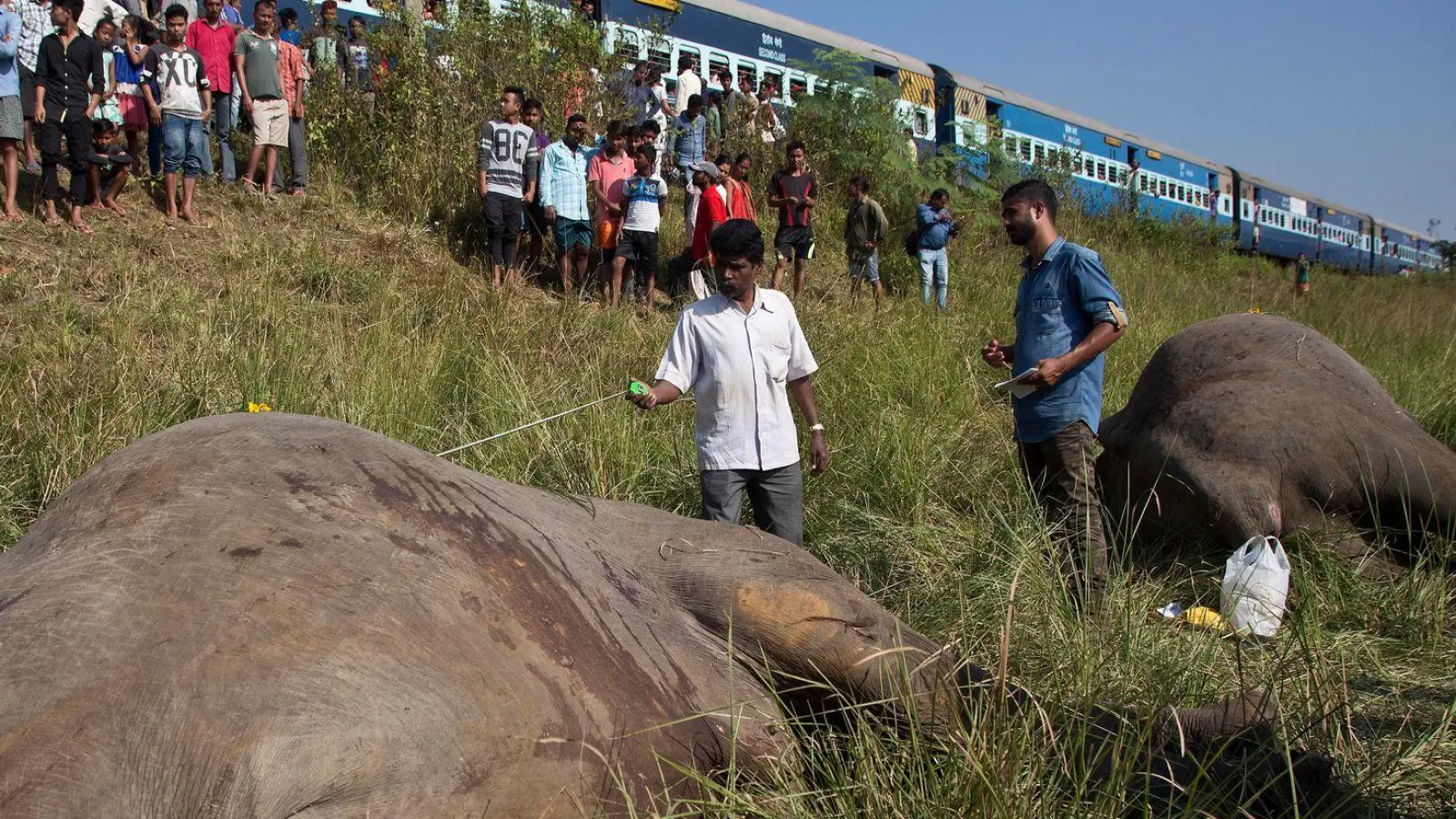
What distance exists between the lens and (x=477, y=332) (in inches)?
293

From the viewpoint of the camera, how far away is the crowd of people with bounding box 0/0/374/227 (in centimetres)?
820

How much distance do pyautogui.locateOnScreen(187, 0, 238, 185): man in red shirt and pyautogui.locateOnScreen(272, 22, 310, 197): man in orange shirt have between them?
438 millimetres

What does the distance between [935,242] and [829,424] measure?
5955mm

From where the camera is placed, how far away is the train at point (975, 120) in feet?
52.7

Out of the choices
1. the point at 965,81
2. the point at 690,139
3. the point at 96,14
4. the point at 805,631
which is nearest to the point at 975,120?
the point at 965,81

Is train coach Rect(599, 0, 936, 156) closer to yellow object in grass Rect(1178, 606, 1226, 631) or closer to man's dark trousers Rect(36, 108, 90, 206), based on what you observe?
man's dark trousers Rect(36, 108, 90, 206)

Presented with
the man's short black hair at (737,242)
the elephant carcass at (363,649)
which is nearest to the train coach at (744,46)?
the man's short black hair at (737,242)

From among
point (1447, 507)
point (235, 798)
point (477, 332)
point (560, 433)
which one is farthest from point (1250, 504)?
point (477, 332)

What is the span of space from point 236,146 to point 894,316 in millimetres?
7303

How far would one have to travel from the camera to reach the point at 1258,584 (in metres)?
4.39

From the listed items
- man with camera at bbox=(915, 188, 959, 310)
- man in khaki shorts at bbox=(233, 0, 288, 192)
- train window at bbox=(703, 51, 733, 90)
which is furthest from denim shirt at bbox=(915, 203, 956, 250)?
man in khaki shorts at bbox=(233, 0, 288, 192)

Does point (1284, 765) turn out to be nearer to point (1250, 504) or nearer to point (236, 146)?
point (1250, 504)

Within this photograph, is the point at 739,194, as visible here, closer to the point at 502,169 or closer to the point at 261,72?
the point at 502,169

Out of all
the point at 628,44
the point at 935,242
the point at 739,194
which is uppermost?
the point at 628,44
